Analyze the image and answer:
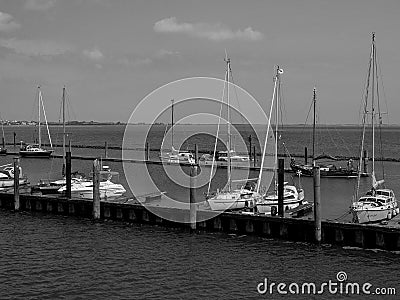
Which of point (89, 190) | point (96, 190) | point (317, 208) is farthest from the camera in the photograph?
point (89, 190)

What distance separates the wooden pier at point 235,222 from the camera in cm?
2959

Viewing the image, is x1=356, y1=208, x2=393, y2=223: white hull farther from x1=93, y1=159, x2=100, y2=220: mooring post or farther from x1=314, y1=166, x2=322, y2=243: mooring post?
x1=93, y1=159, x2=100, y2=220: mooring post

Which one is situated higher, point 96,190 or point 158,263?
point 96,190

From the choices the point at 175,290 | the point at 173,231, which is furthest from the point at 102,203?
the point at 175,290

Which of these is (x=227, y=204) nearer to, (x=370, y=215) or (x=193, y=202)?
(x=193, y=202)

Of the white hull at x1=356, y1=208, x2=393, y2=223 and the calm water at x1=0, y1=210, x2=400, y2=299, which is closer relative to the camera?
the calm water at x1=0, y1=210, x2=400, y2=299

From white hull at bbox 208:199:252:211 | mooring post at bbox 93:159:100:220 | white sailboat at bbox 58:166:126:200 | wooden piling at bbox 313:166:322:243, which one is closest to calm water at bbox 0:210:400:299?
wooden piling at bbox 313:166:322:243

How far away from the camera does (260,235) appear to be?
32875 millimetres

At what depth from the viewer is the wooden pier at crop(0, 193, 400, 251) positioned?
97.1 ft

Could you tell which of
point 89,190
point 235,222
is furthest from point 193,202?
point 89,190

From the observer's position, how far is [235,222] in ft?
111

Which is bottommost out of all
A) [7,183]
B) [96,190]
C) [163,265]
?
[163,265]

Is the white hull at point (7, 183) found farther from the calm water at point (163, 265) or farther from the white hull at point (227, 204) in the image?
the white hull at point (227, 204)

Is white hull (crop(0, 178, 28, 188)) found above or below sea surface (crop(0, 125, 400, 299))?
above
